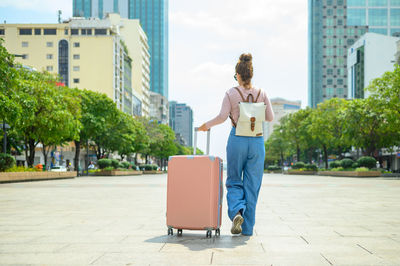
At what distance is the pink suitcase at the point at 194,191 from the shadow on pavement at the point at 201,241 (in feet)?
0.47

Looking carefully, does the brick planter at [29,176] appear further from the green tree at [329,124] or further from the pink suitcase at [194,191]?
the green tree at [329,124]

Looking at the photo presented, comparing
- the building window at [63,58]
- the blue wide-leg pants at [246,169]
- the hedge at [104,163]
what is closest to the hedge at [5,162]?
the hedge at [104,163]

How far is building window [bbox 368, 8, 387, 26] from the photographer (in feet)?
425

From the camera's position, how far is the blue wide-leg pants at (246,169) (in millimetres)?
5910

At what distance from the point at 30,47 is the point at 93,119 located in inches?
1976

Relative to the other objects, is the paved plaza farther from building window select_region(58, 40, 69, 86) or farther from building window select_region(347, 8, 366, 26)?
building window select_region(347, 8, 366, 26)

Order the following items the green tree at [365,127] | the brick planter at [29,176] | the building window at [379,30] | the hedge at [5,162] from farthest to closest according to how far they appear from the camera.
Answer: the building window at [379,30] → the green tree at [365,127] → the hedge at [5,162] → the brick planter at [29,176]

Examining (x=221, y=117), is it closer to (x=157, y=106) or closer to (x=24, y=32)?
(x=24, y=32)

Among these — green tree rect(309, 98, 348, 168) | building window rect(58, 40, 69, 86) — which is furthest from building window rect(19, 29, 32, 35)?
green tree rect(309, 98, 348, 168)

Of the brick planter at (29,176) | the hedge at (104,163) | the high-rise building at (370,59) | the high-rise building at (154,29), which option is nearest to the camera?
the brick planter at (29,176)

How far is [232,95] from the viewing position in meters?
6.07

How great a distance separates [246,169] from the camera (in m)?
5.97

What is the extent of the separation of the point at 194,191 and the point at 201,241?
0.55 m

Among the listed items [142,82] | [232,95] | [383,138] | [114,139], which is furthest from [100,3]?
[232,95]
